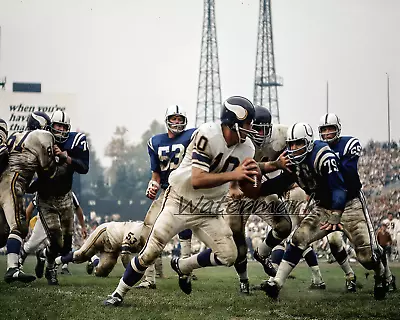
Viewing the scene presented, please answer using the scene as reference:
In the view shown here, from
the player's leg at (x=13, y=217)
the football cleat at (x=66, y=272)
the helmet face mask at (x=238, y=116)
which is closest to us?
the helmet face mask at (x=238, y=116)

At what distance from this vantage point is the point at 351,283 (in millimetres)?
3707

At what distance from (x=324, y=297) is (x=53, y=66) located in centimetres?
214

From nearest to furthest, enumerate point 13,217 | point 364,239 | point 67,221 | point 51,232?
point 364,239 → point 13,217 → point 51,232 → point 67,221

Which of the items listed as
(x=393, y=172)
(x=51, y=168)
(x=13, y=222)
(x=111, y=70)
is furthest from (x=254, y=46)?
(x=13, y=222)

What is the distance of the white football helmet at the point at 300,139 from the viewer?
3.12 meters

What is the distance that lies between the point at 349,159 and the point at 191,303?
1110 mm

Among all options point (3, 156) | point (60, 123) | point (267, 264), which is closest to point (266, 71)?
point (267, 264)

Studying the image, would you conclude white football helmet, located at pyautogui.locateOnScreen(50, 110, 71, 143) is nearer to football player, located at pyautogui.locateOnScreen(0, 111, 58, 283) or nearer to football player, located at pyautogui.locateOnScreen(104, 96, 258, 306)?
football player, located at pyautogui.locateOnScreen(0, 111, 58, 283)

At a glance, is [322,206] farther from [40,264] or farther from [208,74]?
[40,264]

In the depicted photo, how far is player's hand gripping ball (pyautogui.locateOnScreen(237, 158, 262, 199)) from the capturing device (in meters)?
2.70

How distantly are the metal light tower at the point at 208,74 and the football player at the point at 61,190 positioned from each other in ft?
2.49

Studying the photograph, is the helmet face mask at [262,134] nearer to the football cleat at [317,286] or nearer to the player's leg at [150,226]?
the player's leg at [150,226]

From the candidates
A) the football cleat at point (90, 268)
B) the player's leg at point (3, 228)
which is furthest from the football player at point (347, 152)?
the player's leg at point (3, 228)

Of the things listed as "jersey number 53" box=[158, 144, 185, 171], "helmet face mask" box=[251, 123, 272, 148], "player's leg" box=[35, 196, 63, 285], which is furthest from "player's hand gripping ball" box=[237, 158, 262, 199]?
"player's leg" box=[35, 196, 63, 285]
